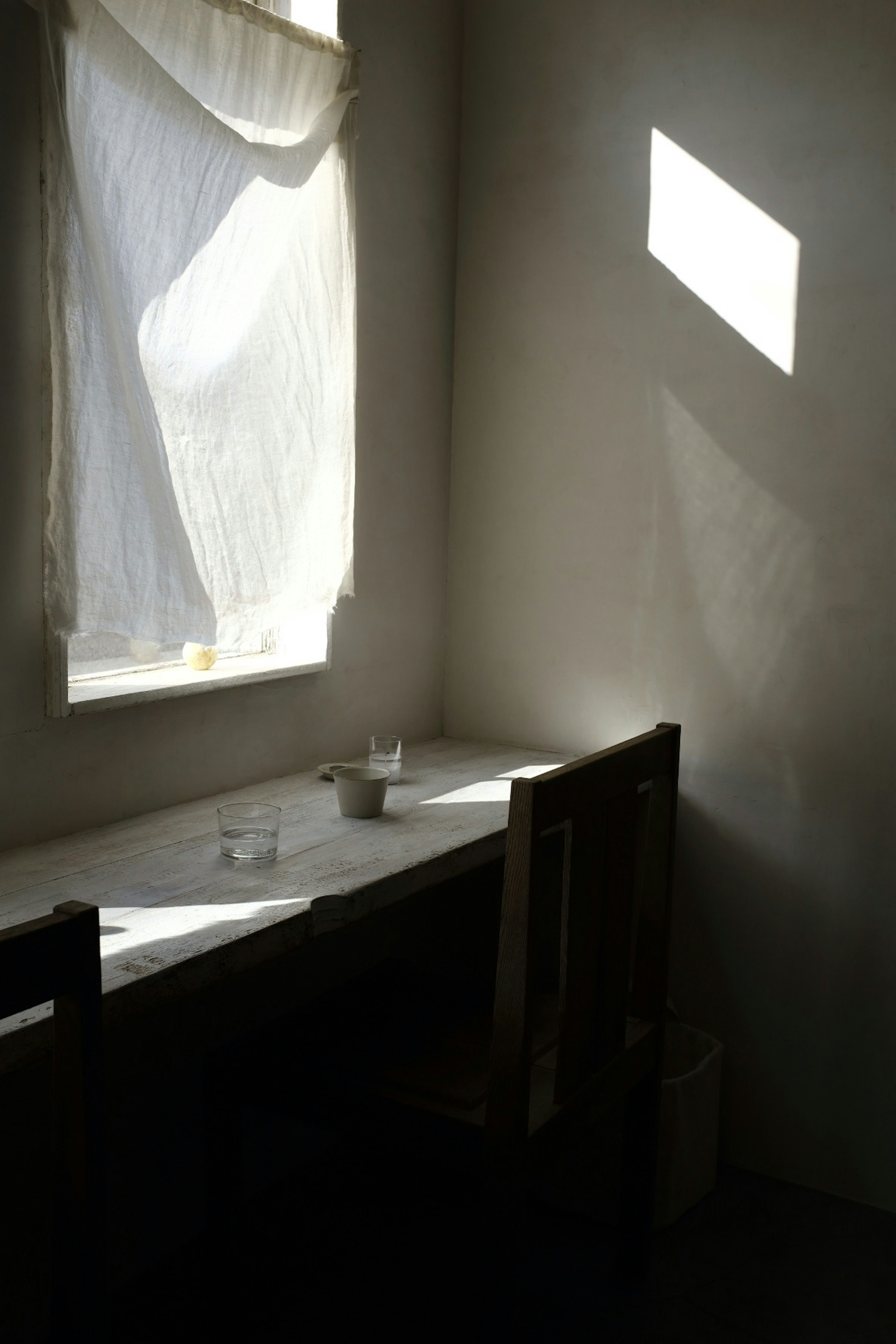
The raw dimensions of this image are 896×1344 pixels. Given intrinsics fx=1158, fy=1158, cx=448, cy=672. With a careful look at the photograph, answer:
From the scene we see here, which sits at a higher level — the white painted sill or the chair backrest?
the white painted sill

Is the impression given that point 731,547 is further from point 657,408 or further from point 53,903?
point 53,903

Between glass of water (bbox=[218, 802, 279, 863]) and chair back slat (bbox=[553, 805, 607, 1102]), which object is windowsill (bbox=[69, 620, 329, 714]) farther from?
chair back slat (bbox=[553, 805, 607, 1102])

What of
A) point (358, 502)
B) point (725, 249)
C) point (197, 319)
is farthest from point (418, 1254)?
point (725, 249)

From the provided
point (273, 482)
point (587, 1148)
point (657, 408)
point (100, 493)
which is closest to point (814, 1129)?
point (587, 1148)

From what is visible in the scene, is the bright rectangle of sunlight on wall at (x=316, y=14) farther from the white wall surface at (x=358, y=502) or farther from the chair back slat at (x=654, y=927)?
the chair back slat at (x=654, y=927)

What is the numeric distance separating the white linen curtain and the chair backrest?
2.49 feet

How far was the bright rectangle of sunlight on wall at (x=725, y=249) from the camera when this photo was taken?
217 cm

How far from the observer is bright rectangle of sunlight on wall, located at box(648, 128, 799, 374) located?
2172mm

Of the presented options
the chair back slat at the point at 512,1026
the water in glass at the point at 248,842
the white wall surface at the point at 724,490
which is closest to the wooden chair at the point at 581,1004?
the chair back slat at the point at 512,1026

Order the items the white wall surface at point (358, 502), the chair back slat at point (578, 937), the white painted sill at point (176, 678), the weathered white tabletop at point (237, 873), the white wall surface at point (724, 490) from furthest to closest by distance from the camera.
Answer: the white wall surface at point (724, 490) < the white painted sill at point (176, 678) < the white wall surface at point (358, 502) < the chair back slat at point (578, 937) < the weathered white tabletop at point (237, 873)

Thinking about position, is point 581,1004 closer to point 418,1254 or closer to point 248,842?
point 248,842

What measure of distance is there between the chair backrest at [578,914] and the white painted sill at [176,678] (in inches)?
28.3

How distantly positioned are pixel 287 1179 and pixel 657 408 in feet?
5.47

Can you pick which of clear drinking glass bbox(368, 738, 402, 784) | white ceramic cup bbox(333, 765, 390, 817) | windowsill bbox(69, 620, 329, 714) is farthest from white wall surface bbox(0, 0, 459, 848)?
white ceramic cup bbox(333, 765, 390, 817)
